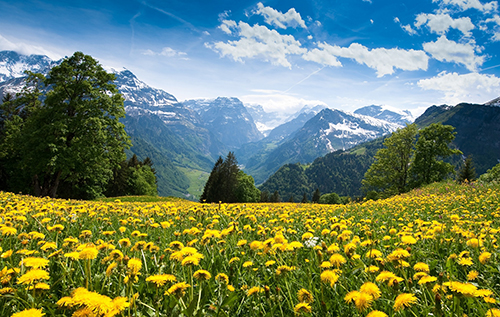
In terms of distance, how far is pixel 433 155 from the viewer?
3328 cm

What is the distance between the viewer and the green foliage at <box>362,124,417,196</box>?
1409 inches

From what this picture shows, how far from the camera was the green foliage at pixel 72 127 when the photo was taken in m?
21.1

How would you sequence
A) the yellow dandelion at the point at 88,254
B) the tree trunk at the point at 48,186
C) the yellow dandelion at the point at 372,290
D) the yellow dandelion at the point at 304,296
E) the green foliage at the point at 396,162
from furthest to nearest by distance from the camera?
the green foliage at the point at 396,162, the tree trunk at the point at 48,186, the yellow dandelion at the point at 88,254, the yellow dandelion at the point at 304,296, the yellow dandelion at the point at 372,290

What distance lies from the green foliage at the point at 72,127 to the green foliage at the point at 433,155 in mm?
37666

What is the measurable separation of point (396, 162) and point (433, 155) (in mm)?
4595

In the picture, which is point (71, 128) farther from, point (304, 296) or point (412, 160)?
point (412, 160)

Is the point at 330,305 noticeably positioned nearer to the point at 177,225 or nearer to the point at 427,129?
the point at 177,225

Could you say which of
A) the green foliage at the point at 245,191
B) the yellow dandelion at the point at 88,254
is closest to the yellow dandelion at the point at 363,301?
the yellow dandelion at the point at 88,254

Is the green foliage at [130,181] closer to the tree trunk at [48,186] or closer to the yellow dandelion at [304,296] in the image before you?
the tree trunk at [48,186]

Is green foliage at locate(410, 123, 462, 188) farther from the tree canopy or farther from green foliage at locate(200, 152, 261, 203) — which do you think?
green foliage at locate(200, 152, 261, 203)

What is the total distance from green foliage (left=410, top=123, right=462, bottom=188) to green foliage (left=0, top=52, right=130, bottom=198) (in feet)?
124

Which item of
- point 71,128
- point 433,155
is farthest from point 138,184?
point 433,155

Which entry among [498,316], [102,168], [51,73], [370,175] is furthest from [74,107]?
[370,175]

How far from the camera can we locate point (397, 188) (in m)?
35.2
